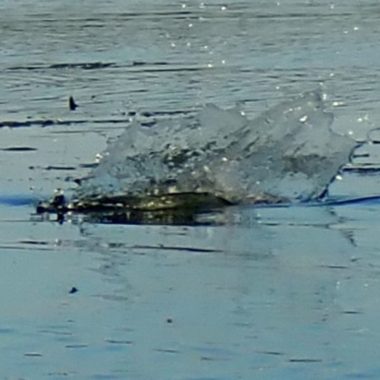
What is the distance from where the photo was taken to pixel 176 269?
914 cm

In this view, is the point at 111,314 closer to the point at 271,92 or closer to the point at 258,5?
the point at 271,92

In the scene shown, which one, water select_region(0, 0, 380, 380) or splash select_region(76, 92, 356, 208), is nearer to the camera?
water select_region(0, 0, 380, 380)

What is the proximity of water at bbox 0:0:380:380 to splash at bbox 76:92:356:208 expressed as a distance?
0.29m

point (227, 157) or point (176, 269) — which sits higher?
point (227, 157)

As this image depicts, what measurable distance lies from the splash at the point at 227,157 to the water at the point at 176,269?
0.29m

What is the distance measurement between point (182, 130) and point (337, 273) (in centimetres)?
314

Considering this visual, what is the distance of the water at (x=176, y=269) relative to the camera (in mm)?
7262

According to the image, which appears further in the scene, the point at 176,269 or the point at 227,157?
the point at 227,157

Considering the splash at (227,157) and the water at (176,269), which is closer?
the water at (176,269)

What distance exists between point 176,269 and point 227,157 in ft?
9.22

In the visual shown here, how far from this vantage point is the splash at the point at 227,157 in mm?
11781

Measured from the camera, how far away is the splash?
38.7 ft

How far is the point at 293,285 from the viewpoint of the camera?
8.66 metres

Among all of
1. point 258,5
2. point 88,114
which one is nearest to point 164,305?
Result: point 88,114
